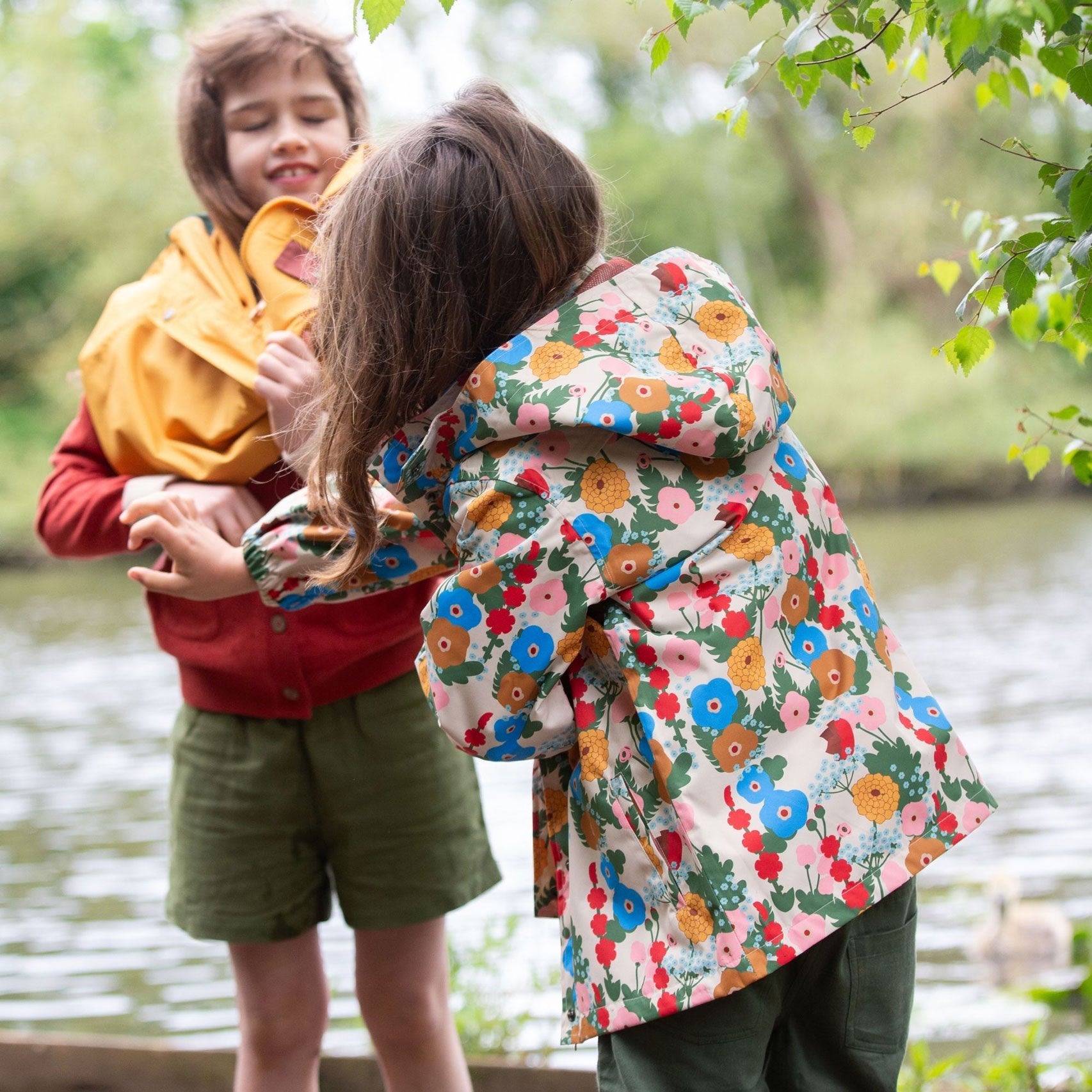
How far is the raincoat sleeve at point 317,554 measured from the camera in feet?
4.83

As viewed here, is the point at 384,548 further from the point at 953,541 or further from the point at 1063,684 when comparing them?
the point at 953,541

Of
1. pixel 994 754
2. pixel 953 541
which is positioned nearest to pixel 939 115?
pixel 953 541

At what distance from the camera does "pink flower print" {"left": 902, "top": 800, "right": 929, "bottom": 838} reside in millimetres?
1264

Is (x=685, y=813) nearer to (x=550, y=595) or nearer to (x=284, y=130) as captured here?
(x=550, y=595)

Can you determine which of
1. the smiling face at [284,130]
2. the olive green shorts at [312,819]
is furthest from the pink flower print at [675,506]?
the smiling face at [284,130]

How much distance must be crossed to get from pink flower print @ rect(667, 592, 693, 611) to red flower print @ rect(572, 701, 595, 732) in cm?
13

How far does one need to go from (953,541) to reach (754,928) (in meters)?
12.0

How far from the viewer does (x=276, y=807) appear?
174cm

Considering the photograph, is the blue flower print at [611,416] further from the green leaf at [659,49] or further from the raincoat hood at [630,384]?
the green leaf at [659,49]

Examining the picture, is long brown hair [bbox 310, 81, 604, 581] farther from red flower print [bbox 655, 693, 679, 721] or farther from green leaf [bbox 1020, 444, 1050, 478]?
green leaf [bbox 1020, 444, 1050, 478]

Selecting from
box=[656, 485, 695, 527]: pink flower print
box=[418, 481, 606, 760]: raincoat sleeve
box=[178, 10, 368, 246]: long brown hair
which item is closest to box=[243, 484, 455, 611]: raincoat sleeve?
box=[418, 481, 606, 760]: raincoat sleeve

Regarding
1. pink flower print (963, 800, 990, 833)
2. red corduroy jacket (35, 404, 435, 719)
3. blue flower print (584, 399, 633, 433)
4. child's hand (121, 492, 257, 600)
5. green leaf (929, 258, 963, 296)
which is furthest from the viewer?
green leaf (929, 258, 963, 296)

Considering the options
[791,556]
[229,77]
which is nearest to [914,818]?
[791,556]

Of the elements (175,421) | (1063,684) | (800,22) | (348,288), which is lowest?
(1063,684)
